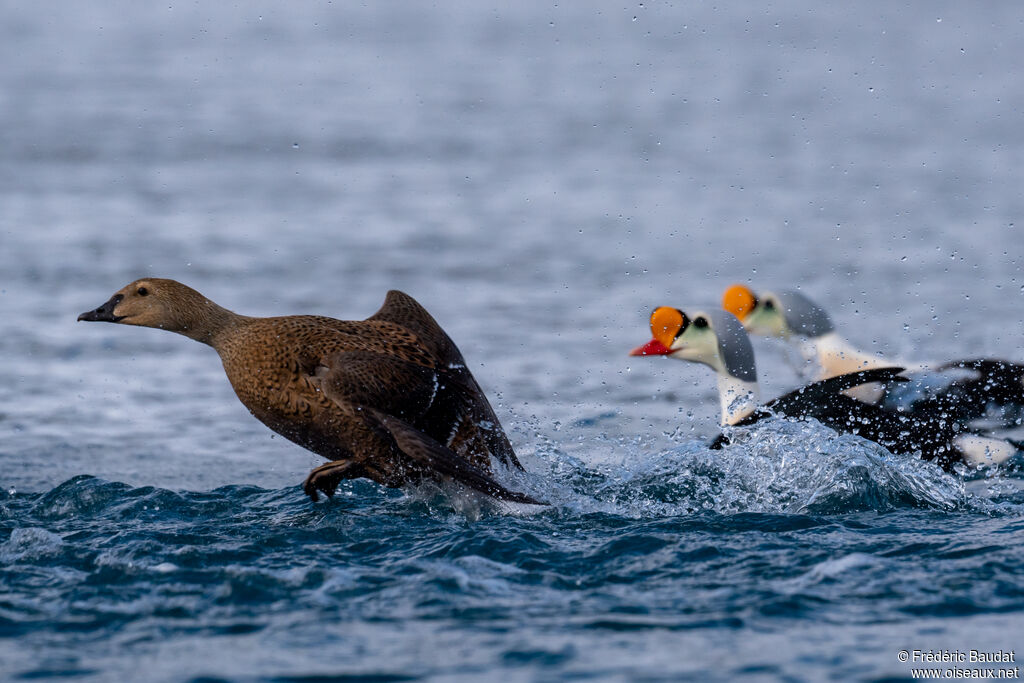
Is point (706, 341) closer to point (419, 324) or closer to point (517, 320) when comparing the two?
point (517, 320)

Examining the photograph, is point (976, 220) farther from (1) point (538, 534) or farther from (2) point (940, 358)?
(1) point (538, 534)

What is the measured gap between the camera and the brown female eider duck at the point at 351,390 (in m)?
5.46

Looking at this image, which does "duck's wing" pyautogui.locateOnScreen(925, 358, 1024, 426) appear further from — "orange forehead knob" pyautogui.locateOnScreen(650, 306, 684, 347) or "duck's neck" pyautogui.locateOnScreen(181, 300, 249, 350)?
"duck's neck" pyautogui.locateOnScreen(181, 300, 249, 350)

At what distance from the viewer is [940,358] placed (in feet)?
27.4

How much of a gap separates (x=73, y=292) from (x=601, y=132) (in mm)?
7221

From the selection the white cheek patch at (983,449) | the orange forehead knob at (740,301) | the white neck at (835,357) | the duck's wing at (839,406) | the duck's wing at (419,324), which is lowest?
the white cheek patch at (983,449)

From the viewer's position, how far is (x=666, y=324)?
777 cm

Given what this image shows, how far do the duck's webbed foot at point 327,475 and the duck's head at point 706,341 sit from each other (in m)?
2.50

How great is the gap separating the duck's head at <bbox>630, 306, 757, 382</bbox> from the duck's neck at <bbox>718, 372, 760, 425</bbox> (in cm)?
3

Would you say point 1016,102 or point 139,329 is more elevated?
point 1016,102

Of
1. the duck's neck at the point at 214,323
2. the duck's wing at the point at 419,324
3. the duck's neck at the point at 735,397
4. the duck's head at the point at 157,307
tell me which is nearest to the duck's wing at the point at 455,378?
the duck's wing at the point at 419,324

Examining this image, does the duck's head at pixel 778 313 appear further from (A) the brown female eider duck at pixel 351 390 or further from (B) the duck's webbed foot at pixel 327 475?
(B) the duck's webbed foot at pixel 327 475

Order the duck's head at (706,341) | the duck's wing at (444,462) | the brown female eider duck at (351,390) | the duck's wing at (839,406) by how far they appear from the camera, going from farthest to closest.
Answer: the duck's head at (706,341), the duck's wing at (839,406), the brown female eider duck at (351,390), the duck's wing at (444,462)

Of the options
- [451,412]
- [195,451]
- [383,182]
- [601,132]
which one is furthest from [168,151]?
[451,412]
